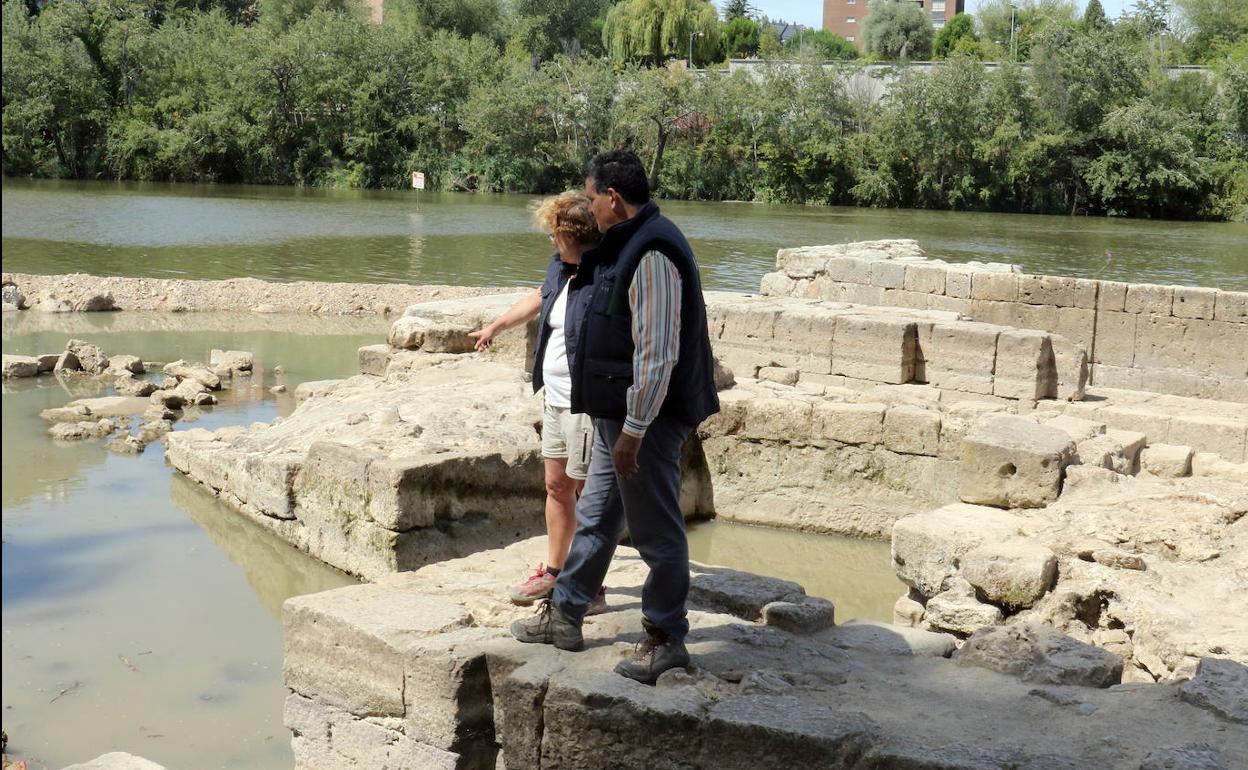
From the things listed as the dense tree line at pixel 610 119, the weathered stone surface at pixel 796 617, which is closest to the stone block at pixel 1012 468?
the weathered stone surface at pixel 796 617

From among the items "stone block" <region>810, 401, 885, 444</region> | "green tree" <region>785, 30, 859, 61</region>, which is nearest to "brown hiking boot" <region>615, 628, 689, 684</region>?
"stone block" <region>810, 401, 885, 444</region>

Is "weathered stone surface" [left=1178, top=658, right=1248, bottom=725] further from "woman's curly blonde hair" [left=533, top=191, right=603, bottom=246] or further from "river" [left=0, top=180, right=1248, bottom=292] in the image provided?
"river" [left=0, top=180, right=1248, bottom=292]

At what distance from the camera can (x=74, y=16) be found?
49.0 meters

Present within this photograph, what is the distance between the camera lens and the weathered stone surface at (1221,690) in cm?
403

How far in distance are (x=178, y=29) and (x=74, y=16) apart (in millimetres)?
8723

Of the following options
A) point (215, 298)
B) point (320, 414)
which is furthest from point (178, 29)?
point (320, 414)

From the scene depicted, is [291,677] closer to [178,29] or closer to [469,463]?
[469,463]

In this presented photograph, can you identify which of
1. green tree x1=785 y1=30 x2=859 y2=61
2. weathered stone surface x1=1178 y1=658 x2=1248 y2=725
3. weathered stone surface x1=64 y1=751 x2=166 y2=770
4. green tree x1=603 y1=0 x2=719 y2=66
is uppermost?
green tree x1=785 y1=30 x2=859 y2=61

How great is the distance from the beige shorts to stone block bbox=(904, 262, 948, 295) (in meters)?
9.80

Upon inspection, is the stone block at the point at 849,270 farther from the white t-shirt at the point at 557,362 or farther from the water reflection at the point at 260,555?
the white t-shirt at the point at 557,362

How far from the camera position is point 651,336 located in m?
3.81

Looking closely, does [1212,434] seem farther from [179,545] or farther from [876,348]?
[179,545]

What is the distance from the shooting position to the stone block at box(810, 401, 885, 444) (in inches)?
350

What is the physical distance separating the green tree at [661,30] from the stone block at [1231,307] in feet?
183
